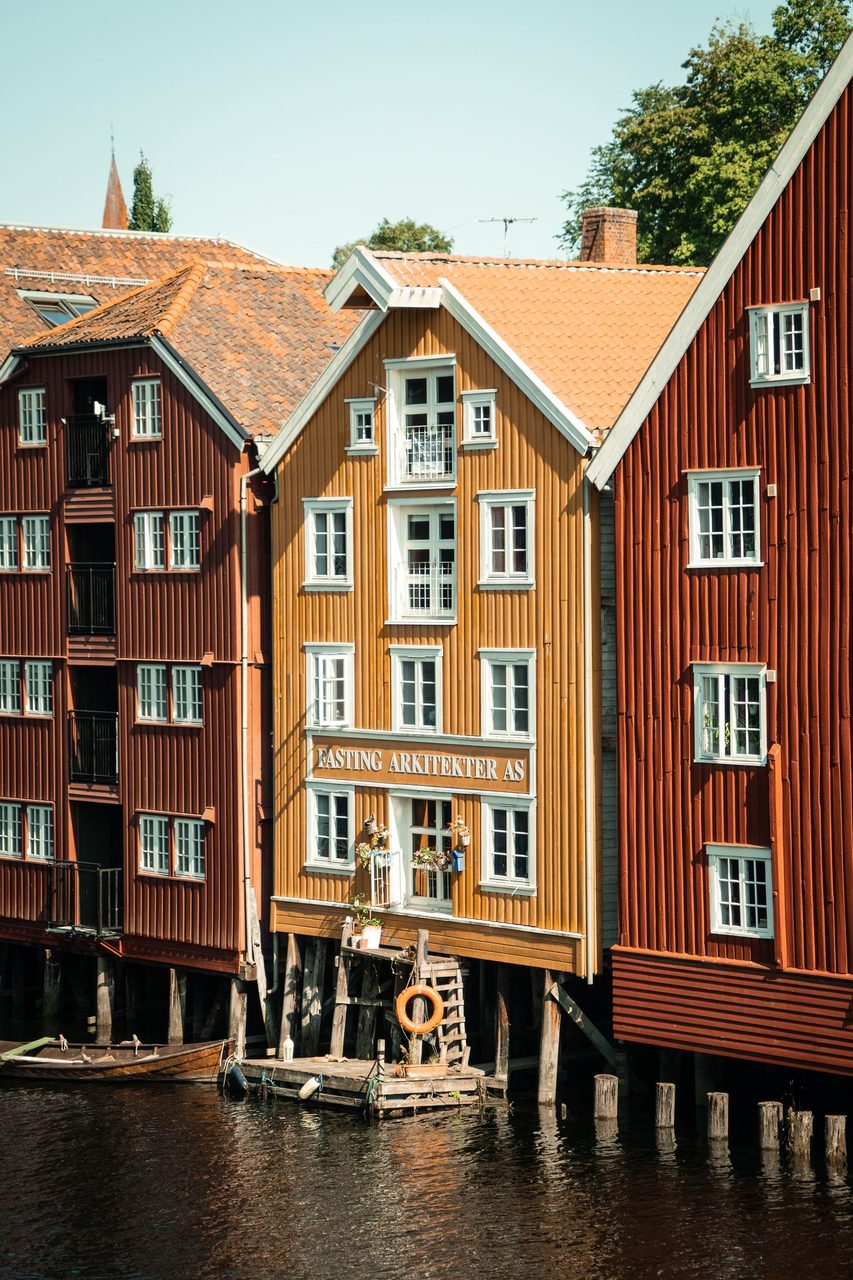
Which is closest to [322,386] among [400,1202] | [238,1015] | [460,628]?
[460,628]

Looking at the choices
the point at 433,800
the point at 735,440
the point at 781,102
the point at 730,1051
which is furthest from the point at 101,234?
the point at 730,1051

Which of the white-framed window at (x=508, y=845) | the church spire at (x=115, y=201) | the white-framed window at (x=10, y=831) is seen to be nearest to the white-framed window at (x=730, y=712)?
the white-framed window at (x=508, y=845)

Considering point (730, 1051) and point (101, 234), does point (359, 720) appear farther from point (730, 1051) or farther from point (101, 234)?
point (101, 234)

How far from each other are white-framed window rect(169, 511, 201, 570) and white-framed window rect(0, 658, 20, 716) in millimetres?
7148

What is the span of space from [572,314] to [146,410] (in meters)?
11.7

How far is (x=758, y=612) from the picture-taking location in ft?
145

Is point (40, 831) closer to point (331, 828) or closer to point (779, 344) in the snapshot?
point (331, 828)

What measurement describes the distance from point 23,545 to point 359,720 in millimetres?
12921

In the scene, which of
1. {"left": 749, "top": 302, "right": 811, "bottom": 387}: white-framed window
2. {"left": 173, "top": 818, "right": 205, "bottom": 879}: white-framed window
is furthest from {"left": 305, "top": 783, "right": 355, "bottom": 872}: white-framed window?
{"left": 749, "top": 302, "right": 811, "bottom": 387}: white-framed window

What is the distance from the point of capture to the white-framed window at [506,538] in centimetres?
4884

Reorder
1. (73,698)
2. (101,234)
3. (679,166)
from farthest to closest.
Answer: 1. (679,166)
2. (101,234)
3. (73,698)

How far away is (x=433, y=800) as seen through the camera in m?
51.6

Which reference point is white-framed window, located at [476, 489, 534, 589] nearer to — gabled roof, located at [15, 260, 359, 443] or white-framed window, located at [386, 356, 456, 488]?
white-framed window, located at [386, 356, 456, 488]

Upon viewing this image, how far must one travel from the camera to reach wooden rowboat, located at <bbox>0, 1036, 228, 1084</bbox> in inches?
2149
